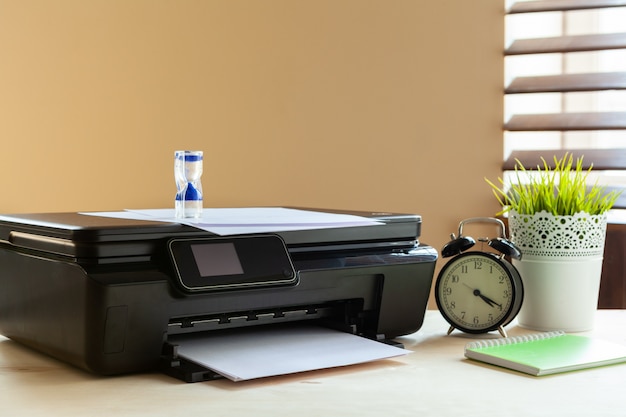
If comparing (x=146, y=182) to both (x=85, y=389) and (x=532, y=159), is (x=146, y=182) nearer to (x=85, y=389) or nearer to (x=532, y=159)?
(x=532, y=159)

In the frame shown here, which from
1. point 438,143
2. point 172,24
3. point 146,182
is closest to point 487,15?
point 438,143

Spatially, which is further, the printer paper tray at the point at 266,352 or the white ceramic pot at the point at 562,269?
the white ceramic pot at the point at 562,269

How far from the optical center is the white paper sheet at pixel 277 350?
91cm

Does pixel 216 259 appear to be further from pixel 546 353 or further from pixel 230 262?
pixel 546 353

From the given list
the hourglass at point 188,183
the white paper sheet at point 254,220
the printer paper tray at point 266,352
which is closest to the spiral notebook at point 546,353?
the printer paper tray at point 266,352

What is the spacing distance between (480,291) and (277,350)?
35 centimetres

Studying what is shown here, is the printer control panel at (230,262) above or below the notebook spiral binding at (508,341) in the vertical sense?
above

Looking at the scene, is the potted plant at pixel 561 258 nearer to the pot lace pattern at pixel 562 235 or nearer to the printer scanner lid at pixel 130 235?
the pot lace pattern at pixel 562 235

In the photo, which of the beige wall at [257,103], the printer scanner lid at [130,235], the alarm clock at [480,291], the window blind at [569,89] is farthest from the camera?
the beige wall at [257,103]

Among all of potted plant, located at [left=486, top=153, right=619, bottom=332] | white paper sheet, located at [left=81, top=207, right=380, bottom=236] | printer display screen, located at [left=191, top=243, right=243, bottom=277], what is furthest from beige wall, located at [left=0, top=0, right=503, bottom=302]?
printer display screen, located at [left=191, top=243, right=243, bottom=277]

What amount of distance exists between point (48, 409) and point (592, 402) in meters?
0.55

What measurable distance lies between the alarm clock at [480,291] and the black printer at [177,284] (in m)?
0.06

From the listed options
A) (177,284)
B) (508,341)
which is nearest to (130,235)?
(177,284)

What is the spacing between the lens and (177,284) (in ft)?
3.00
